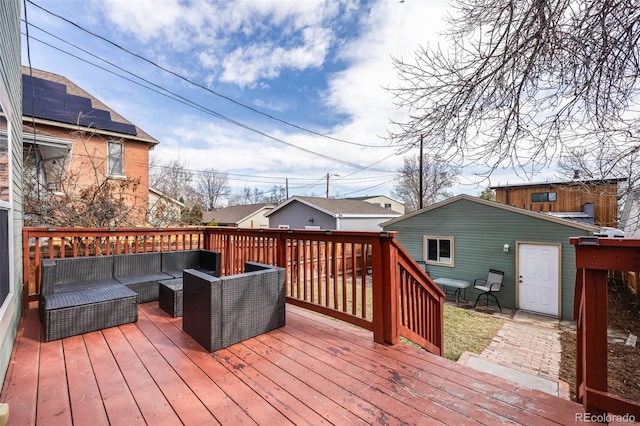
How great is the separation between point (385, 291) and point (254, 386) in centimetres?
128

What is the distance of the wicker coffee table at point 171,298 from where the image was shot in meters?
3.21

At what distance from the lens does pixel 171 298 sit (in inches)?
128

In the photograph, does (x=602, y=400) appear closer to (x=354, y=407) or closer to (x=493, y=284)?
(x=354, y=407)

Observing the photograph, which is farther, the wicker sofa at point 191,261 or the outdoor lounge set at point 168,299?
the wicker sofa at point 191,261

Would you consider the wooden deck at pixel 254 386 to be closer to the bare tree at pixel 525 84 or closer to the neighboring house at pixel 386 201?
the bare tree at pixel 525 84

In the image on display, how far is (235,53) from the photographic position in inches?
342

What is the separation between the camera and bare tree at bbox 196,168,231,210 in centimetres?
3174

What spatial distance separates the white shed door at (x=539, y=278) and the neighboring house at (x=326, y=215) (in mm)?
7684

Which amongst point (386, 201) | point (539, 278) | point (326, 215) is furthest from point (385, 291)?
point (386, 201)

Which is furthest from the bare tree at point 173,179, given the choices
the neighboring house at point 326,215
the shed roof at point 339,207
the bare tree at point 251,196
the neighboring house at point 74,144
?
the bare tree at point 251,196

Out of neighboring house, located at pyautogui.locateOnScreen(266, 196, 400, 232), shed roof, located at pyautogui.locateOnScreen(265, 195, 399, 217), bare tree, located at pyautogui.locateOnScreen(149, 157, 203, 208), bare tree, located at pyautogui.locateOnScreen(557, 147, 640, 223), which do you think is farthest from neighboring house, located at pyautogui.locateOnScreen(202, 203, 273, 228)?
bare tree, located at pyautogui.locateOnScreen(557, 147, 640, 223)

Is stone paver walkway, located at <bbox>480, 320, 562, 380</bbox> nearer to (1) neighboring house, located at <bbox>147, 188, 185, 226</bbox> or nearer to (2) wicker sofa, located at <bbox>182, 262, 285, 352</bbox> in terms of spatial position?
(2) wicker sofa, located at <bbox>182, 262, 285, 352</bbox>

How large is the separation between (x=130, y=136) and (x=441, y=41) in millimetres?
12071

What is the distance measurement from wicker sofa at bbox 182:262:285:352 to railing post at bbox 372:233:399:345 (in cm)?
93
